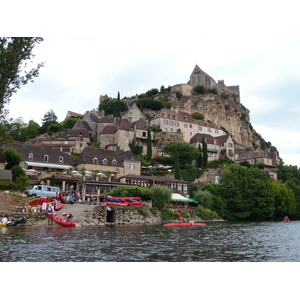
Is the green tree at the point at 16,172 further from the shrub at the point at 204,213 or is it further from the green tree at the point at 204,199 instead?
the green tree at the point at 204,199

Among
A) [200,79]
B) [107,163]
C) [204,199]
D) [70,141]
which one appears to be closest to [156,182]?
[204,199]

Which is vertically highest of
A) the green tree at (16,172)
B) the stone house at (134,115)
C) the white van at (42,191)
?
the stone house at (134,115)

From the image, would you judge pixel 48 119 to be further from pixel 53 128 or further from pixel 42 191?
pixel 42 191

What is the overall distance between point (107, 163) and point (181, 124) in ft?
116

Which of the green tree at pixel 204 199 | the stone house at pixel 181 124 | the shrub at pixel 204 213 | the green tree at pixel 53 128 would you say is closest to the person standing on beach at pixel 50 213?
the shrub at pixel 204 213

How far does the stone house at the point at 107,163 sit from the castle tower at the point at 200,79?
63.0 meters

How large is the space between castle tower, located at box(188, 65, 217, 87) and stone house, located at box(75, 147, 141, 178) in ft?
→ 207

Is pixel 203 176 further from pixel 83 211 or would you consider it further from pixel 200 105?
pixel 200 105

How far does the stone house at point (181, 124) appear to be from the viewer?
A: 87312 millimetres

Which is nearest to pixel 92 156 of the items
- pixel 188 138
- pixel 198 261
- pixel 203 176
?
pixel 203 176

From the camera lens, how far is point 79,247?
16641 millimetres

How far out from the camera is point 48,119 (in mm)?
96312

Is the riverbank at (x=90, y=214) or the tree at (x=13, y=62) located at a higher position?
the tree at (x=13, y=62)

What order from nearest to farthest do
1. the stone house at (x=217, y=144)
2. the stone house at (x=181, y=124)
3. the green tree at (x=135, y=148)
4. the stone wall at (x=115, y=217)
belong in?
the stone wall at (x=115, y=217) → the green tree at (x=135, y=148) → the stone house at (x=217, y=144) → the stone house at (x=181, y=124)
